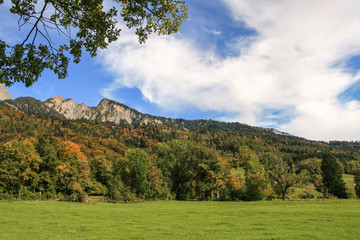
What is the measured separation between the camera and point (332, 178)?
217 ft

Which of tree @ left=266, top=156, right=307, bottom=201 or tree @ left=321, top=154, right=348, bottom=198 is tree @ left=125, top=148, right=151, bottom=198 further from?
tree @ left=321, top=154, right=348, bottom=198

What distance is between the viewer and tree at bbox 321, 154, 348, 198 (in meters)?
64.6

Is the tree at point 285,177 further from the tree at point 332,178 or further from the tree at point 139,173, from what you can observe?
the tree at point 139,173

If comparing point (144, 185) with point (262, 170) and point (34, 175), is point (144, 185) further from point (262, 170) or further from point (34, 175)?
point (262, 170)

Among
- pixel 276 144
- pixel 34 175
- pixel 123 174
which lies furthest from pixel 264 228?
pixel 276 144

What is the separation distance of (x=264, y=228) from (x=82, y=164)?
43234mm

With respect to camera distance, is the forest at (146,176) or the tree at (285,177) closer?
the forest at (146,176)

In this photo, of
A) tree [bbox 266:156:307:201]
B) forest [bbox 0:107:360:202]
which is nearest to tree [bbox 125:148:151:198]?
forest [bbox 0:107:360:202]

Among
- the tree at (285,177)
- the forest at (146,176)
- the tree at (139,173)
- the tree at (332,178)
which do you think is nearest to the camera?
the forest at (146,176)

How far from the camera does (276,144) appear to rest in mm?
189000

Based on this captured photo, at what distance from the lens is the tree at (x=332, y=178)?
2544 inches

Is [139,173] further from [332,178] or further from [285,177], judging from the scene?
[332,178]

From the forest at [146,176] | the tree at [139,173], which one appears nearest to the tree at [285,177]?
the forest at [146,176]

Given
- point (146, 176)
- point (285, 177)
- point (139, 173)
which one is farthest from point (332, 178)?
point (139, 173)
